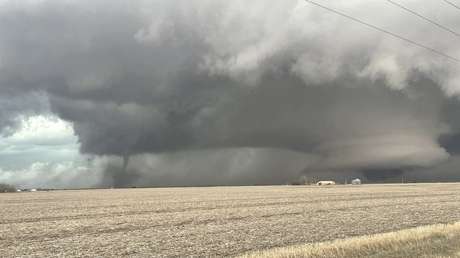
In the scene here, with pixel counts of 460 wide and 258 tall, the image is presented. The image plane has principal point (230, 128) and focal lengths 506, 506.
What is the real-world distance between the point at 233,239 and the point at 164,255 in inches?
221

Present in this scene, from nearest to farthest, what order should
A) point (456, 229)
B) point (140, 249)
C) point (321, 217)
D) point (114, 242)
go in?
point (140, 249)
point (114, 242)
point (456, 229)
point (321, 217)

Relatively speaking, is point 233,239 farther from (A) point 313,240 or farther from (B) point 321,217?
(B) point 321,217

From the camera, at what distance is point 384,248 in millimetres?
22828

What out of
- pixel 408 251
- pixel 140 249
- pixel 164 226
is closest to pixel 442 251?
pixel 408 251

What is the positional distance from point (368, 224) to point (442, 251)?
42.5 feet

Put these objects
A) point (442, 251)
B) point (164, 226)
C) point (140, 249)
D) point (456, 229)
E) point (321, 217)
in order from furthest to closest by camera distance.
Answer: point (321, 217)
point (164, 226)
point (456, 229)
point (140, 249)
point (442, 251)

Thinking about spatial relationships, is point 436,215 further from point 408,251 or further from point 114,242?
point 114,242

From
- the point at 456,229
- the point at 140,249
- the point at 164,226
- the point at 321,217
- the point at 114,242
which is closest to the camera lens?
the point at 140,249

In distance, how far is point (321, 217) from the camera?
39.7m

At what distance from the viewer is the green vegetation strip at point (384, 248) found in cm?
2116

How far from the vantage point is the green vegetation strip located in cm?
2116

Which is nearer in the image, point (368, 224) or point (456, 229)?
point (456, 229)

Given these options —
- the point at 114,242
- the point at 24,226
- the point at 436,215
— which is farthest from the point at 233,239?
the point at 436,215

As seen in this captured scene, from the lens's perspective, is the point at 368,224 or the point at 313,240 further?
the point at 368,224
